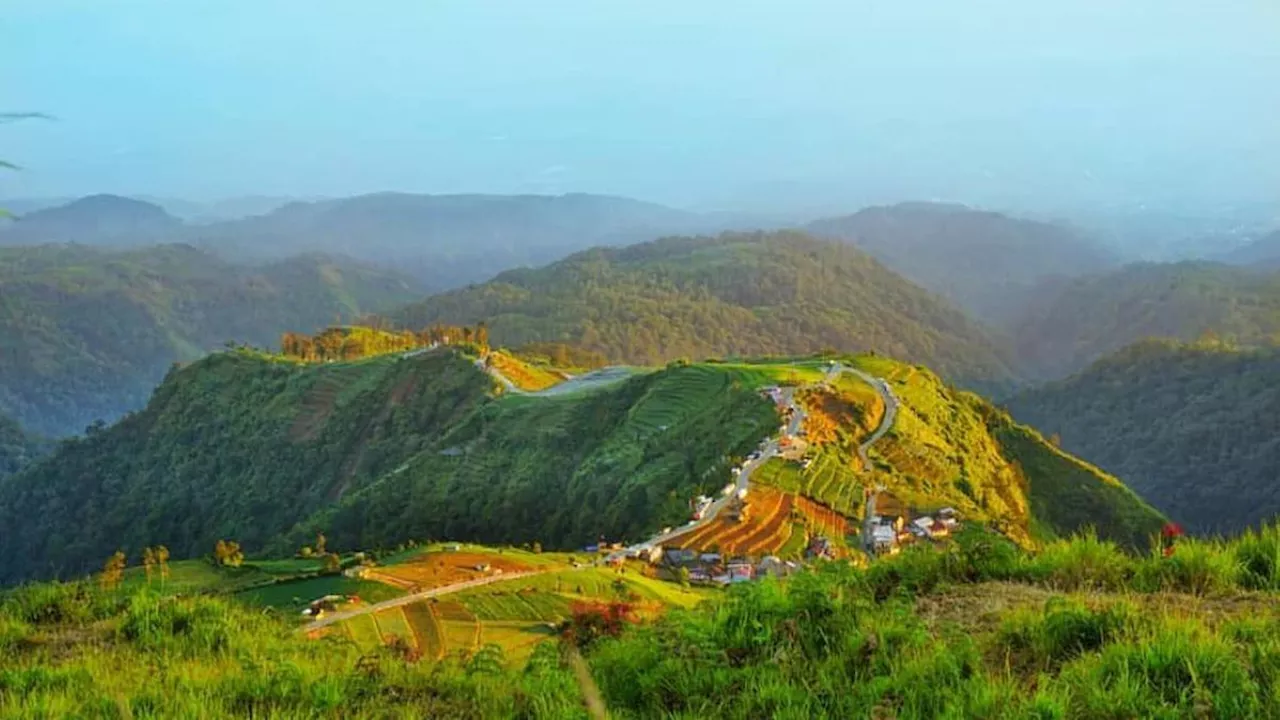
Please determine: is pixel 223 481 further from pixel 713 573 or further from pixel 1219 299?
pixel 1219 299

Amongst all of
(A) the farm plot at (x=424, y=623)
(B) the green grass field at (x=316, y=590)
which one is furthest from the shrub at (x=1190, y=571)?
(B) the green grass field at (x=316, y=590)

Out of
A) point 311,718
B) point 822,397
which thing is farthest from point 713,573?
point 311,718

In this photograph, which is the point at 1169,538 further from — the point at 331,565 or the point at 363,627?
the point at 331,565

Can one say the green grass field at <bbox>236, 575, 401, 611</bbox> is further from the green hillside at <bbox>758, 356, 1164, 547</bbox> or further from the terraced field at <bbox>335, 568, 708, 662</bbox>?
the green hillside at <bbox>758, 356, 1164, 547</bbox>

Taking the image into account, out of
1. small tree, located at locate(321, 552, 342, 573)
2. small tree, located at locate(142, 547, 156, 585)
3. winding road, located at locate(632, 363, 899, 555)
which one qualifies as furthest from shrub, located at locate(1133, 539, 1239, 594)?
winding road, located at locate(632, 363, 899, 555)

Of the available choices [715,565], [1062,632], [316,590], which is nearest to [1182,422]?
[715,565]

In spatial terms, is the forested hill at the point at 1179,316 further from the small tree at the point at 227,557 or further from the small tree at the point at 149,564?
the small tree at the point at 149,564
